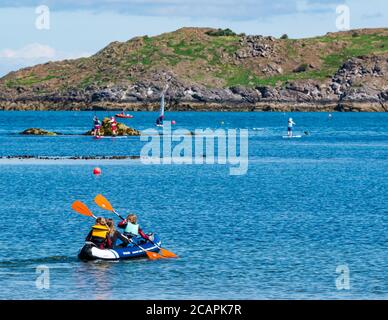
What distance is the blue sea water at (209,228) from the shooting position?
39781mm

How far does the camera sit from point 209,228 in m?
55.7

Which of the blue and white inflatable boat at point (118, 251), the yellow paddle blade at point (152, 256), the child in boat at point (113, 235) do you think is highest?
the child in boat at point (113, 235)

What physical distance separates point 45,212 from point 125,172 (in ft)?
108

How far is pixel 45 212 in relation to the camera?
2491 inches

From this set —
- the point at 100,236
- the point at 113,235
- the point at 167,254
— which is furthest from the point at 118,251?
the point at 167,254

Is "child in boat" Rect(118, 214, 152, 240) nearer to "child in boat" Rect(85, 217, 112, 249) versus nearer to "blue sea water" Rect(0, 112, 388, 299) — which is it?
"blue sea water" Rect(0, 112, 388, 299)

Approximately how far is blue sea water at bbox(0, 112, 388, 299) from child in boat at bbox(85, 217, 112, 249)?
0.93 metres

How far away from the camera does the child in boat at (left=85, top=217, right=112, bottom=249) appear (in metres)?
44.4

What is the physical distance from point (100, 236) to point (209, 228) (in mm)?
12097

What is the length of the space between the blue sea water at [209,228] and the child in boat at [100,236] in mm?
928

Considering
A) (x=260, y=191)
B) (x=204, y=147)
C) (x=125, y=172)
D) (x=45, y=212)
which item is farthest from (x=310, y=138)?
(x=45, y=212)

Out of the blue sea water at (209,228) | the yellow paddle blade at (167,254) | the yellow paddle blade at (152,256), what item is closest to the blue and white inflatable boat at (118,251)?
the yellow paddle blade at (152,256)

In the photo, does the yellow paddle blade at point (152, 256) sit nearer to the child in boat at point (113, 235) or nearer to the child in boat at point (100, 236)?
the child in boat at point (113, 235)

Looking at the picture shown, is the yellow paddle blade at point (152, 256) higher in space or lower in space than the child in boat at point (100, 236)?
lower
